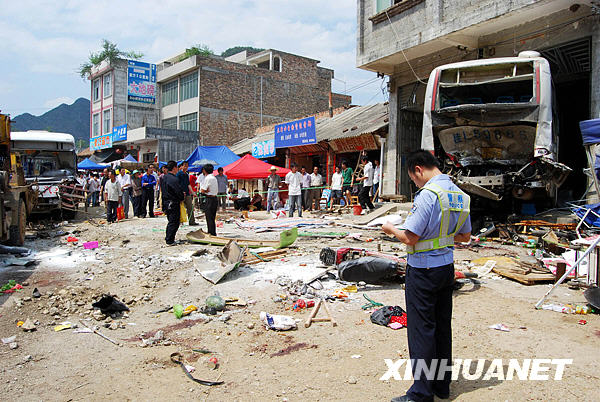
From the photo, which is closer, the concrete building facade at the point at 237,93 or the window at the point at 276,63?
the concrete building facade at the point at 237,93

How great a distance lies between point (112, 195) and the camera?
507 inches

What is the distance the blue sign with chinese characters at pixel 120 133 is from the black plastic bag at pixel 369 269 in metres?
30.2

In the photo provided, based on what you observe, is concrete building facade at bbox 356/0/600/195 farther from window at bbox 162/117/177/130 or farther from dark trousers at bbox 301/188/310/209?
window at bbox 162/117/177/130

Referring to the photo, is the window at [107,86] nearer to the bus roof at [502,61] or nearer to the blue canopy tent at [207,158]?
the blue canopy tent at [207,158]

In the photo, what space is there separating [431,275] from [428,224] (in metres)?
0.34

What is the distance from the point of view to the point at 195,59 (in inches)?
1179

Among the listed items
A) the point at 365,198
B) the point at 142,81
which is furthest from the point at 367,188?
the point at 142,81

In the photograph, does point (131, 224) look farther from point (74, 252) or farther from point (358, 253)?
point (358, 253)

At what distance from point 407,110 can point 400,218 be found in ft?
18.2

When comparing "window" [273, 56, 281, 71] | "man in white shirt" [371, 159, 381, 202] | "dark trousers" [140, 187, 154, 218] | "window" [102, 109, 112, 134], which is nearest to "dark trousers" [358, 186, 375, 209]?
"man in white shirt" [371, 159, 381, 202]

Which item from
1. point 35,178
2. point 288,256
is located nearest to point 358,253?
point 288,256

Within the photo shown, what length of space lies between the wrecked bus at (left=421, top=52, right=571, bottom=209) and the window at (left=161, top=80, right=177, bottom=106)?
28.9 m

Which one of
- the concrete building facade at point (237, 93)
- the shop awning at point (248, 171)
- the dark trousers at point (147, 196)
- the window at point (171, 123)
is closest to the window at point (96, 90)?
the concrete building facade at point (237, 93)

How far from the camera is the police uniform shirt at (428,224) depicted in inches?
106
